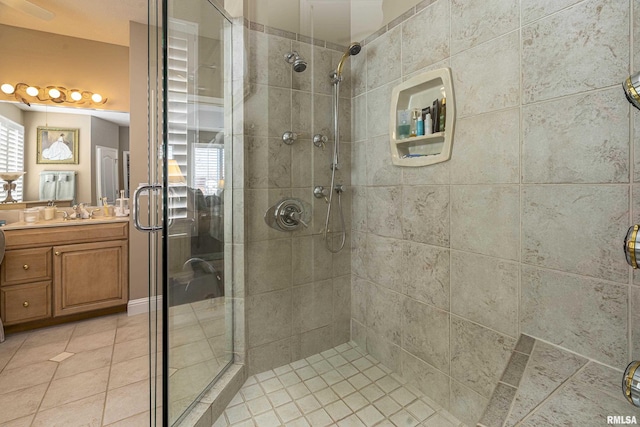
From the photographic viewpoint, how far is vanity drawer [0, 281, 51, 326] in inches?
91.7

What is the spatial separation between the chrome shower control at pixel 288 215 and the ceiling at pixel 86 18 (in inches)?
87.0

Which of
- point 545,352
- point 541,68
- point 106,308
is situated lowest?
point 106,308

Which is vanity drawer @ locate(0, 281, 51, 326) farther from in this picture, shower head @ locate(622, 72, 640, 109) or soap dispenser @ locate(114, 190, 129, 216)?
shower head @ locate(622, 72, 640, 109)

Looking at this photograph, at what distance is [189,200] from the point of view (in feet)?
4.54

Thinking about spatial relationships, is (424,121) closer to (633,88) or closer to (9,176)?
(633,88)

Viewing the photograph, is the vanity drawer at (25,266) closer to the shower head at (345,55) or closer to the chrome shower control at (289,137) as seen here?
the chrome shower control at (289,137)

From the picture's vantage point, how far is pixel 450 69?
142 centimetres

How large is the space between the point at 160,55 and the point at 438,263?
1.55m

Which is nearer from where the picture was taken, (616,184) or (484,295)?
(616,184)

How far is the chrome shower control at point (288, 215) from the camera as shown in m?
1.72

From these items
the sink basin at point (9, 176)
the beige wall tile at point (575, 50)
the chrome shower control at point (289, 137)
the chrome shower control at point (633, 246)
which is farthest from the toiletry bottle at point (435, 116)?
the sink basin at point (9, 176)

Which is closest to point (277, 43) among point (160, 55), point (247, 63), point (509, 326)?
point (247, 63)

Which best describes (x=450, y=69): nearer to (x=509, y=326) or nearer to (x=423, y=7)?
(x=423, y=7)

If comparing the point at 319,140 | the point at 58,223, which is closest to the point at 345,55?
the point at 319,140
